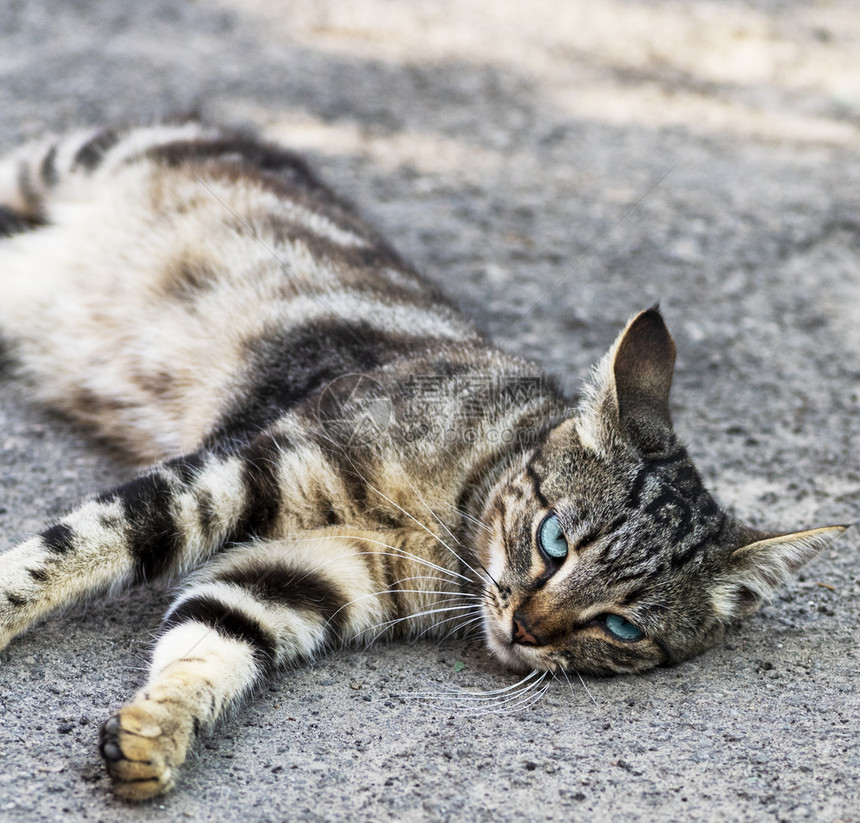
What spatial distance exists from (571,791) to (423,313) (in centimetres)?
186

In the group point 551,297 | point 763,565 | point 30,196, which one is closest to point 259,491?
point 763,565

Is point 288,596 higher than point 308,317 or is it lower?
lower

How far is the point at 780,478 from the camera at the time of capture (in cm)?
364

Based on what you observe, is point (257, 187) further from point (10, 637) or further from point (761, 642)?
point (761, 642)

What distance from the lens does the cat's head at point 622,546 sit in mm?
2471

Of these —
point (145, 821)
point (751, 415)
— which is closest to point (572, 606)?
point (145, 821)

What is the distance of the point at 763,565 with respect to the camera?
262cm

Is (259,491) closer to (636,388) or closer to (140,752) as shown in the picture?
(140,752)

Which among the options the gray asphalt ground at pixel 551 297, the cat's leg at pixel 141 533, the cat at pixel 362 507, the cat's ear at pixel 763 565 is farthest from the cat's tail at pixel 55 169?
the cat's ear at pixel 763 565

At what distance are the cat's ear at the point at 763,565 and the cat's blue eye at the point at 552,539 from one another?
0.48 meters

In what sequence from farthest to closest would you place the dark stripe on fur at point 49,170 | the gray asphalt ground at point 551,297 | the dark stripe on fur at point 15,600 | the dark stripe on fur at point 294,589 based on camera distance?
1. the dark stripe on fur at point 49,170
2. the dark stripe on fur at point 294,589
3. the dark stripe on fur at point 15,600
4. the gray asphalt ground at point 551,297

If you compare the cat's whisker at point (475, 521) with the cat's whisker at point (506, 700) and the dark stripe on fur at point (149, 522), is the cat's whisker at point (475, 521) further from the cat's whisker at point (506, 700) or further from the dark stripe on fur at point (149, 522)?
the dark stripe on fur at point (149, 522)

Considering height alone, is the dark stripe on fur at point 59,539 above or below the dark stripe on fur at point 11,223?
below

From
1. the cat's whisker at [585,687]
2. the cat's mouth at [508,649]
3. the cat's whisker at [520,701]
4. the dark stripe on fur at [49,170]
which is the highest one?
the dark stripe on fur at [49,170]
